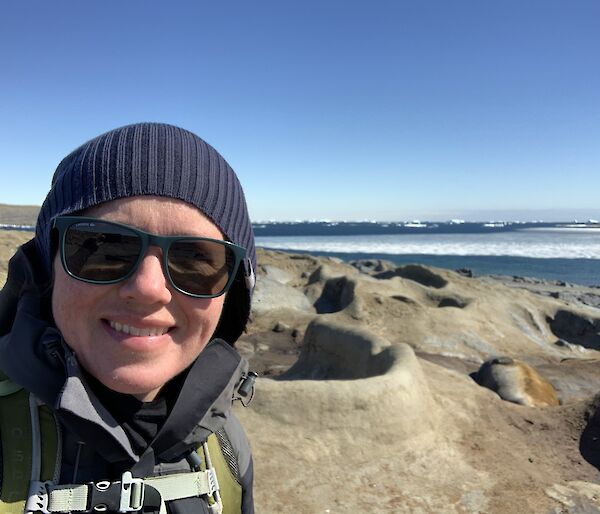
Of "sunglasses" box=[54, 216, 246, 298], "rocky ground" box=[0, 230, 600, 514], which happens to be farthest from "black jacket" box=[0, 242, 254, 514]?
"rocky ground" box=[0, 230, 600, 514]

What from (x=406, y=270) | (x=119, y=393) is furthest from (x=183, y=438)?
(x=406, y=270)

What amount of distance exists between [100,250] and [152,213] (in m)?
0.19

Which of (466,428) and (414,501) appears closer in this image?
(414,501)

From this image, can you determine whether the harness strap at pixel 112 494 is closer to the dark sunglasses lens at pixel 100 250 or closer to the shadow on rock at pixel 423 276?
the dark sunglasses lens at pixel 100 250

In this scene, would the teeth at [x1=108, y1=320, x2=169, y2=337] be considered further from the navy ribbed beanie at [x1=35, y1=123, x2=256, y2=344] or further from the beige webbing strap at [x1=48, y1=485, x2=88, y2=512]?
the beige webbing strap at [x1=48, y1=485, x2=88, y2=512]

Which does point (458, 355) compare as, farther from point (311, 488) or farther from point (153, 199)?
point (153, 199)

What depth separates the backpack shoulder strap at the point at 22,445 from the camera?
1441mm

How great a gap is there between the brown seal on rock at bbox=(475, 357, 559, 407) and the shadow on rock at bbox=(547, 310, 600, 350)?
997 cm

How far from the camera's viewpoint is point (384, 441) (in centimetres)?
708

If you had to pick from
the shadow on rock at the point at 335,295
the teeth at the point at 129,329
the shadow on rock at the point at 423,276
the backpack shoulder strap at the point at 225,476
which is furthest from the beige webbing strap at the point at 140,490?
the shadow on rock at the point at 423,276

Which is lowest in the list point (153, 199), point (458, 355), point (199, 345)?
point (458, 355)

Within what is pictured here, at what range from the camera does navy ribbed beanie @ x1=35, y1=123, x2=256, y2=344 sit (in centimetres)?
150

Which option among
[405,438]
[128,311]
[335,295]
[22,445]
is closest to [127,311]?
[128,311]

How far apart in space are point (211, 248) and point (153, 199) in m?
0.24
